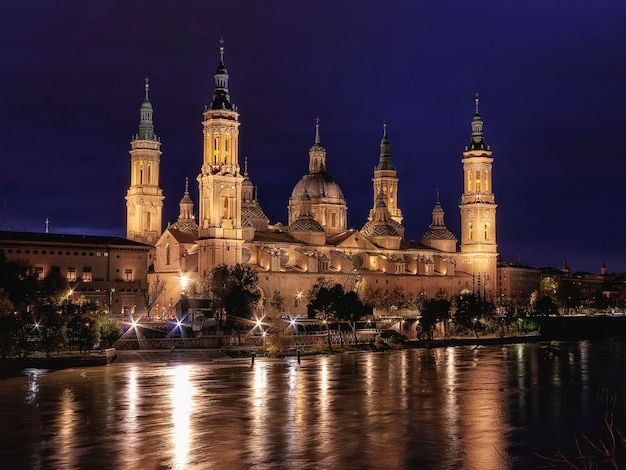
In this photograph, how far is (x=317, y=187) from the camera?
123m

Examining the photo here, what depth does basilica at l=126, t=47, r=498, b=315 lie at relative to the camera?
9894 cm

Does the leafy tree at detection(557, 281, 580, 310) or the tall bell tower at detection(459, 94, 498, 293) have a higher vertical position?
the tall bell tower at detection(459, 94, 498, 293)

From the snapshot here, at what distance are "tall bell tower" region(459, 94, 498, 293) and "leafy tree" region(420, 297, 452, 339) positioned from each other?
41150 mm

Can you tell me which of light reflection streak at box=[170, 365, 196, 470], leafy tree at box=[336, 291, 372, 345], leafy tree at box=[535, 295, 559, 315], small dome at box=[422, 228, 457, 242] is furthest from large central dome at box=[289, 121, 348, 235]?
light reflection streak at box=[170, 365, 196, 470]

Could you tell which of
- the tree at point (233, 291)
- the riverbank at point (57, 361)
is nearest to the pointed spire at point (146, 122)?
the tree at point (233, 291)

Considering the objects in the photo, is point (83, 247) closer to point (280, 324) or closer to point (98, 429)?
point (280, 324)

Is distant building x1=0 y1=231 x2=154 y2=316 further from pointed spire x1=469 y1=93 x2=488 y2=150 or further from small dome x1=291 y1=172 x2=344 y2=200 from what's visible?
pointed spire x1=469 y1=93 x2=488 y2=150

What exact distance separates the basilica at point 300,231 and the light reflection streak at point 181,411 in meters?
44.4

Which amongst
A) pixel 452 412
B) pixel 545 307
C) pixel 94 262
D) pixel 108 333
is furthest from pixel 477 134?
pixel 452 412

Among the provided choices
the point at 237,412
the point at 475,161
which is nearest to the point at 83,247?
the point at 475,161

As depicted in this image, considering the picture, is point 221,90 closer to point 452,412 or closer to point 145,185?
point 145,185

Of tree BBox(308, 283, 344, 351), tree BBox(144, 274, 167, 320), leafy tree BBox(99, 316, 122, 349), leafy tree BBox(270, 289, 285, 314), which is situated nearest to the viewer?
leafy tree BBox(99, 316, 122, 349)

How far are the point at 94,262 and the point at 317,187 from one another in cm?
3372

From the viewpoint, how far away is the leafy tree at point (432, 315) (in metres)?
87.0
